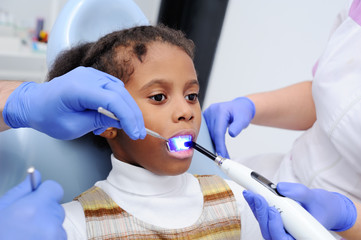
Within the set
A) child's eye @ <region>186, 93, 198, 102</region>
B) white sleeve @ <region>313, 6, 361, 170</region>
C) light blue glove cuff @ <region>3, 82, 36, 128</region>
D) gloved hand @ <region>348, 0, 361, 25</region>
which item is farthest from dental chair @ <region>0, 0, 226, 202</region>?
gloved hand @ <region>348, 0, 361, 25</region>

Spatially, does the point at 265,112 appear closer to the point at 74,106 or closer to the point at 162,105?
the point at 162,105

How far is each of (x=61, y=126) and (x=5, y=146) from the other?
241 mm

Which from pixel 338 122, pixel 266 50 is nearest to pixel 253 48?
pixel 266 50

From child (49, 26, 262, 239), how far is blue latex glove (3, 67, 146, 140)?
108mm

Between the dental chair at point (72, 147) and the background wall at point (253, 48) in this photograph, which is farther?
the background wall at point (253, 48)

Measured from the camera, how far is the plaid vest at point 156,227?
859 mm

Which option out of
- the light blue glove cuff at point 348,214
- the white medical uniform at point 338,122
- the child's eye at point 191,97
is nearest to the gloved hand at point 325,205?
the light blue glove cuff at point 348,214

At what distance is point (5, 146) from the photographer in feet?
3.13

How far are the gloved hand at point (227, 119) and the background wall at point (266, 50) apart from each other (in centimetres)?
88

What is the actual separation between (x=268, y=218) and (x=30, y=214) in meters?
0.45

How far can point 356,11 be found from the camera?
1.08 metres

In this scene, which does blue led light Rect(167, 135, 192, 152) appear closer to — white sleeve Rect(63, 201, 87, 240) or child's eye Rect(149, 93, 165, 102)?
child's eye Rect(149, 93, 165, 102)

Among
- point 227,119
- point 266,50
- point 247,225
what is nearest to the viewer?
point 247,225

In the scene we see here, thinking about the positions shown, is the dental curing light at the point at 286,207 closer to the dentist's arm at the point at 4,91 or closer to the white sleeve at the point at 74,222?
the white sleeve at the point at 74,222
